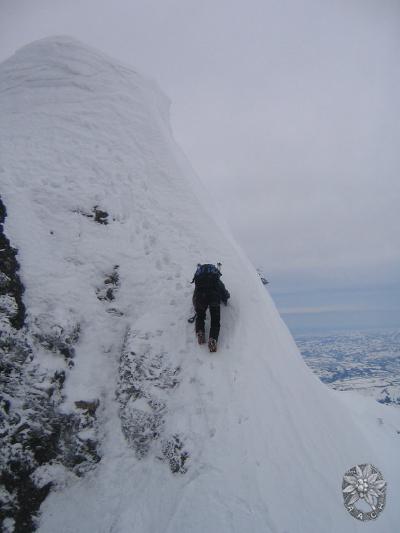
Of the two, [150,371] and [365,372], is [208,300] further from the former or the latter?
[365,372]

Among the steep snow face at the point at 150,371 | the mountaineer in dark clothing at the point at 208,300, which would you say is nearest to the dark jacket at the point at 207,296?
the mountaineer in dark clothing at the point at 208,300

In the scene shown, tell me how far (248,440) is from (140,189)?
9.63 meters

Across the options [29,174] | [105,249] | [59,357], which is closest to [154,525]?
Answer: [59,357]

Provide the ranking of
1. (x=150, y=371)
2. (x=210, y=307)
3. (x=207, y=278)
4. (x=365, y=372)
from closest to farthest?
1. (x=150, y=371)
2. (x=210, y=307)
3. (x=207, y=278)
4. (x=365, y=372)

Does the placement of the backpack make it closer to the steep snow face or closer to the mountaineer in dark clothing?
the mountaineer in dark clothing

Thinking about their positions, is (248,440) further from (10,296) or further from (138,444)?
(10,296)

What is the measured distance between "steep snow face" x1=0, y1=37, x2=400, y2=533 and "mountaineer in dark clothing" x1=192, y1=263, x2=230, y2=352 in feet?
1.51

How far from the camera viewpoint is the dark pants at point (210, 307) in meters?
8.37

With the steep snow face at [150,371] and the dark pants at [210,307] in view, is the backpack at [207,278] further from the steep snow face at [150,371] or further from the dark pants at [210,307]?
the steep snow face at [150,371]

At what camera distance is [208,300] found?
8.61m

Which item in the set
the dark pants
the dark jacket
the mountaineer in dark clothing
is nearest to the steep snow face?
the mountaineer in dark clothing

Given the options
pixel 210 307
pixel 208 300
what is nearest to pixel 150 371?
pixel 210 307

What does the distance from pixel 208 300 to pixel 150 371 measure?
2.47m

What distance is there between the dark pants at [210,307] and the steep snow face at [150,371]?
1.99 feet
